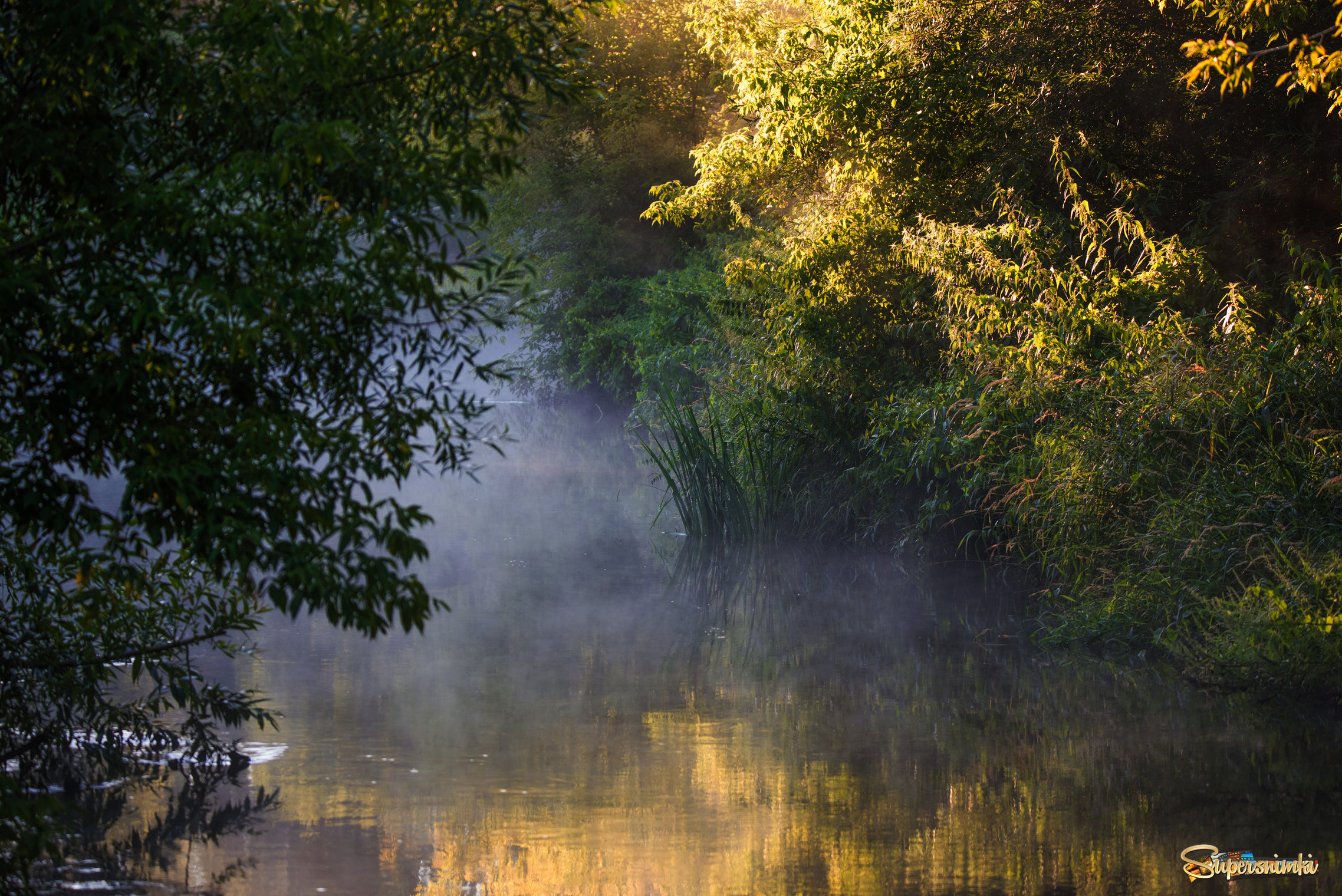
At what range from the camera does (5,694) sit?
473cm

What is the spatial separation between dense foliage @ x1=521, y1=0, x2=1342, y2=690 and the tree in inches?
195

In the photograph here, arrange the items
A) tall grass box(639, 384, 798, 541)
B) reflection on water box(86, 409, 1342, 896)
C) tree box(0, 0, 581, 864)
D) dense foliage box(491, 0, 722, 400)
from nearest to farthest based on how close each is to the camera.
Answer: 1. tree box(0, 0, 581, 864)
2. reflection on water box(86, 409, 1342, 896)
3. tall grass box(639, 384, 798, 541)
4. dense foliage box(491, 0, 722, 400)

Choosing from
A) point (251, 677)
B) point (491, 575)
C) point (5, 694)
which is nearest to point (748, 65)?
point (491, 575)

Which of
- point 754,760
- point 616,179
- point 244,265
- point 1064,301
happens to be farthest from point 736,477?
point 616,179

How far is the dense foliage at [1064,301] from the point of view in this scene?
7562 millimetres

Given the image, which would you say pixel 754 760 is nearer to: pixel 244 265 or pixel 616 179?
pixel 244 265

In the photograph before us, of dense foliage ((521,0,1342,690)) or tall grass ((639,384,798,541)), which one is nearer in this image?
dense foliage ((521,0,1342,690))

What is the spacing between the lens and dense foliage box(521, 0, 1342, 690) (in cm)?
756

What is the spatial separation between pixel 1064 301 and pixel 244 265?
7737 mm

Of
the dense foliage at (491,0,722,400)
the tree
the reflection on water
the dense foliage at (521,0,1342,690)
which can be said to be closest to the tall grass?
the dense foliage at (521,0,1342,690)

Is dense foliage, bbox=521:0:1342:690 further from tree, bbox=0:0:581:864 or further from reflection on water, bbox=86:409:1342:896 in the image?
tree, bbox=0:0:581:864

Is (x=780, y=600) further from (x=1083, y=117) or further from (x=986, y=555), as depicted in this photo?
(x=1083, y=117)

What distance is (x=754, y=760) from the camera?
6012 mm

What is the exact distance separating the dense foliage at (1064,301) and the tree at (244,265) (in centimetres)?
495
